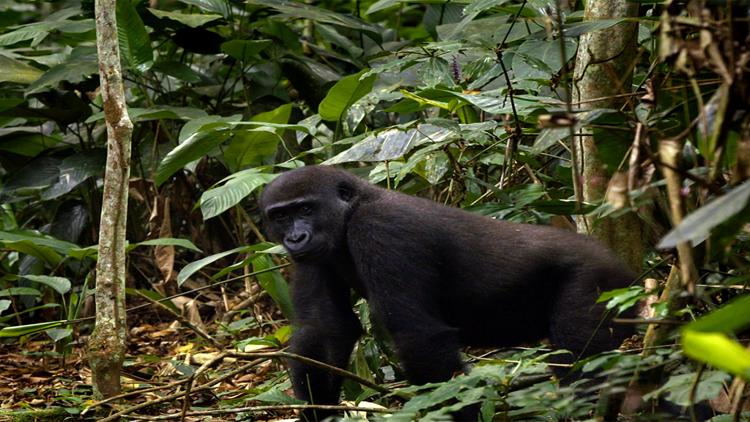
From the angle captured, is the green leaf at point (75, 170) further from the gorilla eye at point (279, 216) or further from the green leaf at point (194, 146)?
the gorilla eye at point (279, 216)

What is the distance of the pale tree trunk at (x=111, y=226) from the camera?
4.85 meters

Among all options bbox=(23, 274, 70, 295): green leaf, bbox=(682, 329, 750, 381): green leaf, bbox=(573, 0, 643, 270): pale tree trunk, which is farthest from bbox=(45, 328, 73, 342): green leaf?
bbox=(682, 329, 750, 381): green leaf

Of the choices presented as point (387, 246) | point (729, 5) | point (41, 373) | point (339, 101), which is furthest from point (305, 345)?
point (729, 5)

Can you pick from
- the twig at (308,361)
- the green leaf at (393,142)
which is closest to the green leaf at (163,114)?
the green leaf at (393,142)

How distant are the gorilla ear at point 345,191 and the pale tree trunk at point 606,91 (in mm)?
1179

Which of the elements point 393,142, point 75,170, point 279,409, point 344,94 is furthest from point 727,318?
point 75,170

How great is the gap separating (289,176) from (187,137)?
5.19ft

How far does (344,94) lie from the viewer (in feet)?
20.3

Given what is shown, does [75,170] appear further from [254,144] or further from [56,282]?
[254,144]

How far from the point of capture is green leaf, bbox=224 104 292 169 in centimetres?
647

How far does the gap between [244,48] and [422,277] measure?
3.50 meters

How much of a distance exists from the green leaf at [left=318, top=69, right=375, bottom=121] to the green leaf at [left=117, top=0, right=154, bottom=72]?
5.13ft

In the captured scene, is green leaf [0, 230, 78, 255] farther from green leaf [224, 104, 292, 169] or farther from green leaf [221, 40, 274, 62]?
green leaf [221, 40, 274, 62]

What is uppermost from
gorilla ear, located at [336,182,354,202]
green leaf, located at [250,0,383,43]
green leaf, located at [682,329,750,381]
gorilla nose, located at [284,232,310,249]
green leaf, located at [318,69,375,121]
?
green leaf, located at [682,329,750,381]
